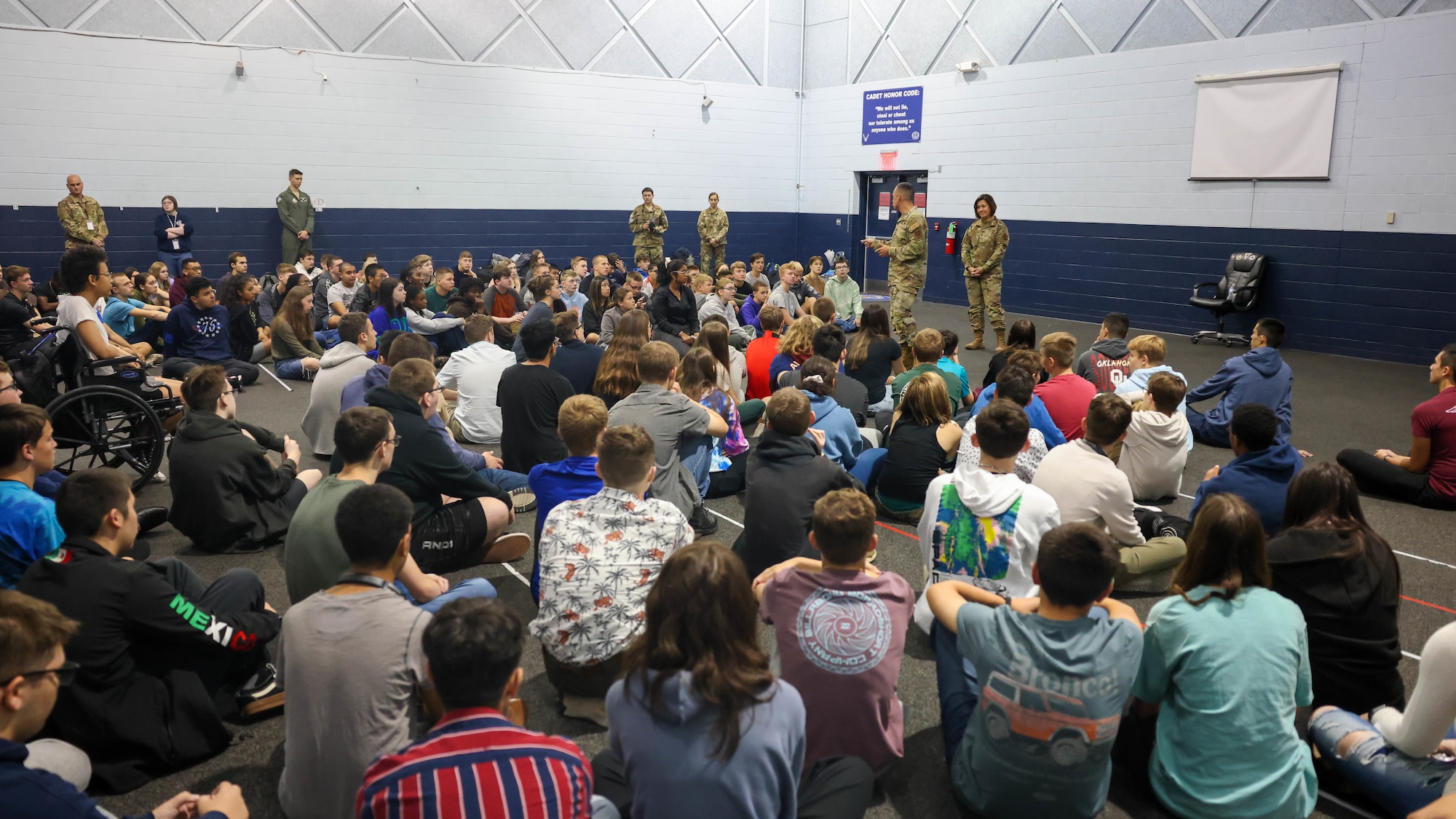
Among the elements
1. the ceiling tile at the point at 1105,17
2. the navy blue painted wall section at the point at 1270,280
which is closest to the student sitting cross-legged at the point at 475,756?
the navy blue painted wall section at the point at 1270,280

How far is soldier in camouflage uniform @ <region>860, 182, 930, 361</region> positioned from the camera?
383 inches

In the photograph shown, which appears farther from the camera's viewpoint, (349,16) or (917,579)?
(349,16)

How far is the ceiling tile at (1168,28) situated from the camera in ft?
35.0

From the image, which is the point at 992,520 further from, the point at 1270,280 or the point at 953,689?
the point at 1270,280

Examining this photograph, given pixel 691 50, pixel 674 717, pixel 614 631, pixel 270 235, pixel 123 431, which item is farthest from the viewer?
pixel 691 50

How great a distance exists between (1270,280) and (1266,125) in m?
1.71

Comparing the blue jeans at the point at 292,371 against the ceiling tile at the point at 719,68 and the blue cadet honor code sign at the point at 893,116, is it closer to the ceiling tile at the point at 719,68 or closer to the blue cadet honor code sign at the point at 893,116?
the ceiling tile at the point at 719,68

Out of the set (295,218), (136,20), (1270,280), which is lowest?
(1270,280)

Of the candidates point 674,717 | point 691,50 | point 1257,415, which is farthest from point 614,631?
point 691,50

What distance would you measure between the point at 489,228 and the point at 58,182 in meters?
5.16

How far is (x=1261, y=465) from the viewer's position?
12.1ft

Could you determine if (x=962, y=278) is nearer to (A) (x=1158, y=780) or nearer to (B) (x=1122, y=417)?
(B) (x=1122, y=417)

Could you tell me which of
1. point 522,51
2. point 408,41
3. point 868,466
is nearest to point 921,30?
point 522,51

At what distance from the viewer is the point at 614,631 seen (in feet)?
9.11
